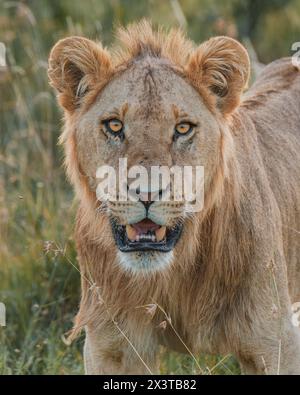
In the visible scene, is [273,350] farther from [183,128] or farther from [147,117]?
[147,117]

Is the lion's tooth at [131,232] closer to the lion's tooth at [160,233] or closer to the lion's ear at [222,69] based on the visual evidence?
the lion's tooth at [160,233]

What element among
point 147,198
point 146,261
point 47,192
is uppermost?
point 47,192

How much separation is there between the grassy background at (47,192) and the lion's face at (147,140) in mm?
347

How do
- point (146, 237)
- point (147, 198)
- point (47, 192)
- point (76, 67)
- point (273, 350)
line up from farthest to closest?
point (47, 192)
point (76, 67)
point (273, 350)
point (146, 237)
point (147, 198)

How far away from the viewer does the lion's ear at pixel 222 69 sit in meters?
4.59

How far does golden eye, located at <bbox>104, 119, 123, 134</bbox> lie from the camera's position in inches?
174

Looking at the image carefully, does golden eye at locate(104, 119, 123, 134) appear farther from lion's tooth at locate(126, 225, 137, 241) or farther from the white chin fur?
the white chin fur

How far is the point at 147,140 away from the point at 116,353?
3.32 ft

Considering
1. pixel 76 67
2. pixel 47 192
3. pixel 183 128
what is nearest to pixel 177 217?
pixel 183 128

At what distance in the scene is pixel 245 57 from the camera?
4602mm

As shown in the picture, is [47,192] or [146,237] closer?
[146,237]

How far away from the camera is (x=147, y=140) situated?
14.2ft

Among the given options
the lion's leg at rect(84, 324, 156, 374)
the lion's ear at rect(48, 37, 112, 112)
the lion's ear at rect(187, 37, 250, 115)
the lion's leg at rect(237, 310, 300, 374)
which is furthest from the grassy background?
the lion's ear at rect(187, 37, 250, 115)
